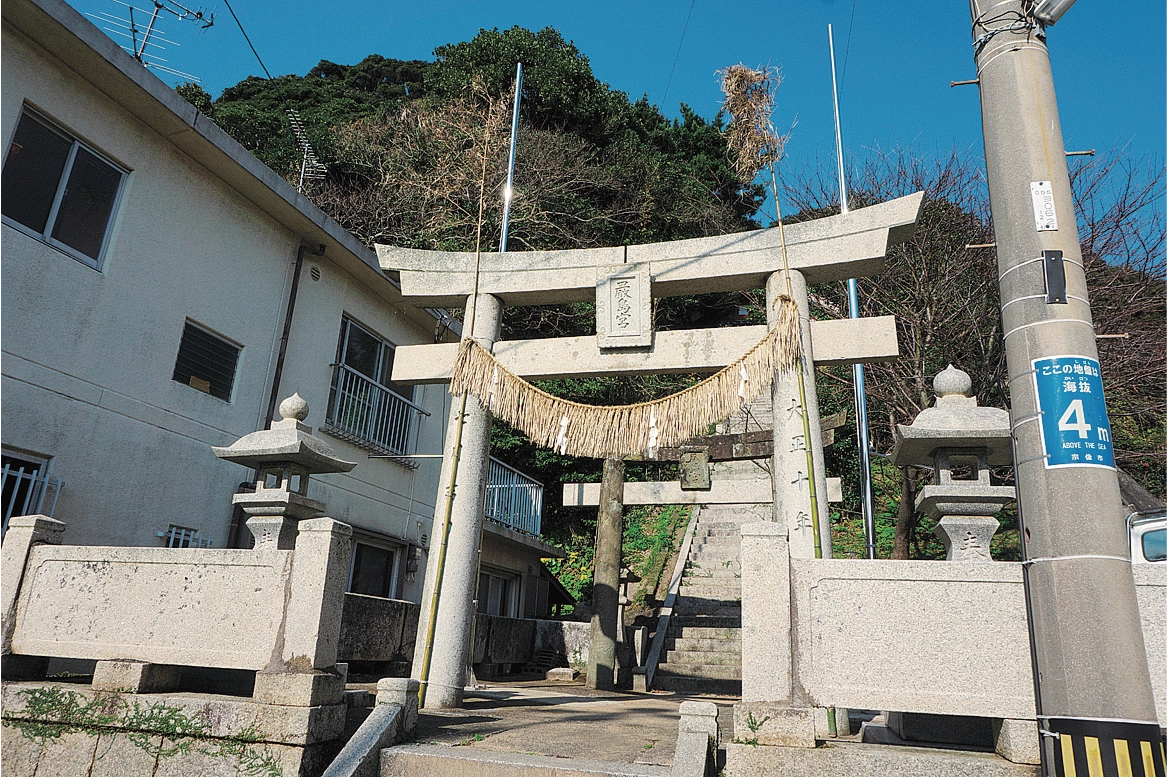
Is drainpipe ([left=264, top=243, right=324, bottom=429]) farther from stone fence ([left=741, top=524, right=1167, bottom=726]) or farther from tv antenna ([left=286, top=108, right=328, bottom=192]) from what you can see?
tv antenna ([left=286, top=108, right=328, bottom=192])

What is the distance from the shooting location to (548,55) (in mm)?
23750

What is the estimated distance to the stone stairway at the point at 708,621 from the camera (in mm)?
12578

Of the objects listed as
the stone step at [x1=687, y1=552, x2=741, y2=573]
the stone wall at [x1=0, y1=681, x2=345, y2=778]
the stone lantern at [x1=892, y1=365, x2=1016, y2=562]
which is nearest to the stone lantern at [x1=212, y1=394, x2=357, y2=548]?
the stone wall at [x1=0, y1=681, x2=345, y2=778]

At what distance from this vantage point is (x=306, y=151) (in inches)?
740

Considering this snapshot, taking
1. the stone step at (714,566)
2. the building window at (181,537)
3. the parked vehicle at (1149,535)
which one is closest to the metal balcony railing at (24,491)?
the building window at (181,537)

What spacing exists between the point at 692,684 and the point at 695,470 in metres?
3.62

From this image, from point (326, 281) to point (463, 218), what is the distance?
7.86 m

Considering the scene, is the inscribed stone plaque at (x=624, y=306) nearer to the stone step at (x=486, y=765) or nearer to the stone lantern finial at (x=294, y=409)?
the stone lantern finial at (x=294, y=409)

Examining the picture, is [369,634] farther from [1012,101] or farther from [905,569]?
[1012,101]

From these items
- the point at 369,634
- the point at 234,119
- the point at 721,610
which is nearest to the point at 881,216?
the point at 369,634

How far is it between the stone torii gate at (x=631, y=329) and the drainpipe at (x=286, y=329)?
10.0 ft

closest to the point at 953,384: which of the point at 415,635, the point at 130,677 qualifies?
the point at 130,677

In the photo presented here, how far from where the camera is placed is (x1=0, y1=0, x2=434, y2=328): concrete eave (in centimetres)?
724

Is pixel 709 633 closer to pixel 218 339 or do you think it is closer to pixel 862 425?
pixel 862 425
